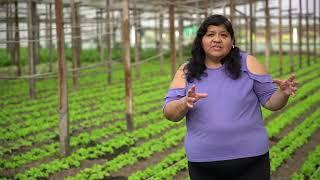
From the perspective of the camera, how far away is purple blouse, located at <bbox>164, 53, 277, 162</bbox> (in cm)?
250

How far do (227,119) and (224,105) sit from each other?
8 cm

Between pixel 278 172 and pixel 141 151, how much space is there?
6.44ft

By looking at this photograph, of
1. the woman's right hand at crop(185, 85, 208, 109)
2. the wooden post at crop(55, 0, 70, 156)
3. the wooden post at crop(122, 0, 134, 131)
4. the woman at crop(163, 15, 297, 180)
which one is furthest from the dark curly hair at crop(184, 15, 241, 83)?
the wooden post at crop(122, 0, 134, 131)

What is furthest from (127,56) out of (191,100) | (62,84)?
(191,100)

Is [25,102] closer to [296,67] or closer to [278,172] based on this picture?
[278,172]

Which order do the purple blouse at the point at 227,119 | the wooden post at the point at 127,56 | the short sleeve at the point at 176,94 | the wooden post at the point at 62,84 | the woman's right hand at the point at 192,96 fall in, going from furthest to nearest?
the wooden post at the point at 127,56 → the wooden post at the point at 62,84 → the short sleeve at the point at 176,94 → the purple blouse at the point at 227,119 → the woman's right hand at the point at 192,96

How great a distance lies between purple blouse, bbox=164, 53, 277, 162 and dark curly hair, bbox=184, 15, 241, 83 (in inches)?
1.4

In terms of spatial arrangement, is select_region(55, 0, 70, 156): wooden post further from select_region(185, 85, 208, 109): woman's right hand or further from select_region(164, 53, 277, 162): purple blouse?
select_region(185, 85, 208, 109): woman's right hand

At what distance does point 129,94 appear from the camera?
771 cm

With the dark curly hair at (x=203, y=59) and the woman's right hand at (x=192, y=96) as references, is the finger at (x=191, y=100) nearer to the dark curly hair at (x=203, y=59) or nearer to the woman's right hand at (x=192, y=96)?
the woman's right hand at (x=192, y=96)

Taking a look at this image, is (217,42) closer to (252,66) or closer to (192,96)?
(252,66)

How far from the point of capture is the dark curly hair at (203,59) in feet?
8.42

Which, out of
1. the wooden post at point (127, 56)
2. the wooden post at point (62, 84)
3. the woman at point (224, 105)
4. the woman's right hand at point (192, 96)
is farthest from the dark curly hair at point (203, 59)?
the wooden post at point (127, 56)

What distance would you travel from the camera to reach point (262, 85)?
2.58 meters
